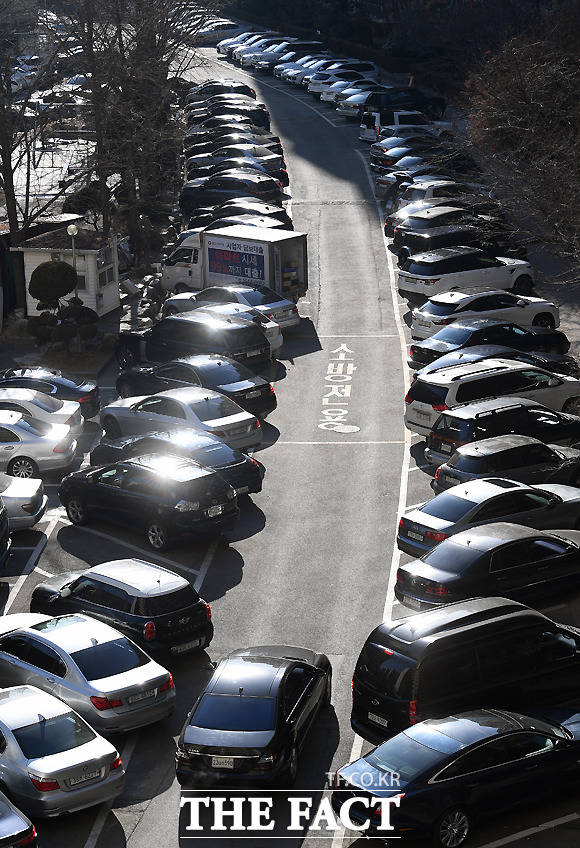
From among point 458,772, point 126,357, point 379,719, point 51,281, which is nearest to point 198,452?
point 379,719

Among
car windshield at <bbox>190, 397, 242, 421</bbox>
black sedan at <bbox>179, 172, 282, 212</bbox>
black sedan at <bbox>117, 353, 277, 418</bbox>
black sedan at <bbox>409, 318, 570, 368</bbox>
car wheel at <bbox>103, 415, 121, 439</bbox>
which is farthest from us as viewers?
black sedan at <bbox>179, 172, 282, 212</bbox>

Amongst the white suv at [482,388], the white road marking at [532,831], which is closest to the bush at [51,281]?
the white suv at [482,388]

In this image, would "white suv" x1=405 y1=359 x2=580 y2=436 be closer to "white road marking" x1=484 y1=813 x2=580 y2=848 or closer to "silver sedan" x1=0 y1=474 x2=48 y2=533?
"silver sedan" x1=0 y1=474 x2=48 y2=533

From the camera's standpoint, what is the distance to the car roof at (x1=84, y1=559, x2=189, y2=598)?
58.4 ft

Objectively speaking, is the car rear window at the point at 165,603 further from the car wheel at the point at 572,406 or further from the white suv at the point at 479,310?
the white suv at the point at 479,310

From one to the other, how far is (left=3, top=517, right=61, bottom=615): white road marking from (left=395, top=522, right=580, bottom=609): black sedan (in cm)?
633

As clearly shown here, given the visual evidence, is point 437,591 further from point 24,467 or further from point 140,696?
point 24,467

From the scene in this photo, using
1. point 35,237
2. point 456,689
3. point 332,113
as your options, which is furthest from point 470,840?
point 332,113

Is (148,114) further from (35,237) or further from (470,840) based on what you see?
(470,840)

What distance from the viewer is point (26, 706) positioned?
581 inches

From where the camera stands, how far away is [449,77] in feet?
229

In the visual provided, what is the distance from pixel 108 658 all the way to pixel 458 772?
5.09 meters

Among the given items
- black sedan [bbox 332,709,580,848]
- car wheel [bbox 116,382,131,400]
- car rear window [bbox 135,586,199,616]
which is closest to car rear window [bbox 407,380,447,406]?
car wheel [bbox 116,382,131,400]

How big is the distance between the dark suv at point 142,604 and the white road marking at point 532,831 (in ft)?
18.8
